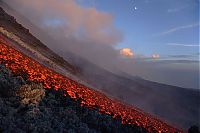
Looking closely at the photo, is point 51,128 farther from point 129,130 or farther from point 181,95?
point 181,95

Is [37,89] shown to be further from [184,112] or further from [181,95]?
[181,95]

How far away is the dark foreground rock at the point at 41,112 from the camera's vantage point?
13289mm

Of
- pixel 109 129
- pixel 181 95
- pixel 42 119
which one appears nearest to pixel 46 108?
pixel 42 119

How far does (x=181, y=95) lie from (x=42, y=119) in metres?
137

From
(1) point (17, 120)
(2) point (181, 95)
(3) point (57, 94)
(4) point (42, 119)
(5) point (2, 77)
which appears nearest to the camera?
(1) point (17, 120)

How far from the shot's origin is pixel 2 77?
1634 cm

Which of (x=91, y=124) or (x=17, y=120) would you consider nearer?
(x=17, y=120)

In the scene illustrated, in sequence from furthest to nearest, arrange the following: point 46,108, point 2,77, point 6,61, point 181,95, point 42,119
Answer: point 181,95 < point 6,61 < point 2,77 < point 46,108 < point 42,119

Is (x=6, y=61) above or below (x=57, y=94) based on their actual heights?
above

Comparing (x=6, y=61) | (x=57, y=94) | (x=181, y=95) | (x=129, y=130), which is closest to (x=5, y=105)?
(x=57, y=94)

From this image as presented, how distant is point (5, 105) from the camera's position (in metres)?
13.8

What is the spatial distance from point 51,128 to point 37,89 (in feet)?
11.2

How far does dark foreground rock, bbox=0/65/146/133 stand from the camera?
523 inches

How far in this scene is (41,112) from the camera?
48.1 feet
